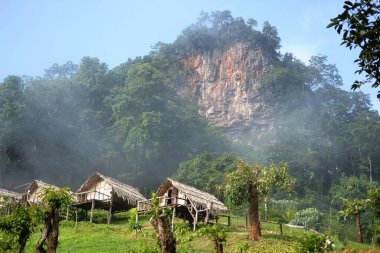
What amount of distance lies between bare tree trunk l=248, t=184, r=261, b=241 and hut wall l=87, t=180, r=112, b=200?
36.0 feet

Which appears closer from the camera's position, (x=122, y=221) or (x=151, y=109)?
(x=122, y=221)

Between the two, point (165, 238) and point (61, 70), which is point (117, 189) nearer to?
point (165, 238)

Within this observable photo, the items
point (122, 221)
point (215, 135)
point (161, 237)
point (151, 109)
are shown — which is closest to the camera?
point (161, 237)

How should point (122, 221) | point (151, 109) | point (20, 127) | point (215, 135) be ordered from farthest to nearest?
1. point (215, 135)
2. point (151, 109)
3. point (20, 127)
4. point (122, 221)

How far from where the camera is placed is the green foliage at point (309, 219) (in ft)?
99.1

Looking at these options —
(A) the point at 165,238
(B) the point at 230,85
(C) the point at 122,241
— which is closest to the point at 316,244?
(A) the point at 165,238

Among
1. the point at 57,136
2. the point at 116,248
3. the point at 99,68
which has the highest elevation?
the point at 99,68

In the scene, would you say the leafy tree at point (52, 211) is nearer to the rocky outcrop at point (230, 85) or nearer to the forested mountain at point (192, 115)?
the forested mountain at point (192, 115)

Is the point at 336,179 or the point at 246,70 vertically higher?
the point at 246,70

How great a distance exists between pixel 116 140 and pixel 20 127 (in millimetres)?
9259

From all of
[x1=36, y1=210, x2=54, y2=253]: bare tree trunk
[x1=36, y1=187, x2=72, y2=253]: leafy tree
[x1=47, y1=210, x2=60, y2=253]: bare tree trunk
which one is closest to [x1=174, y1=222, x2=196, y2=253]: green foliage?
[x1=47, y1=210, x2=60, y2=253]: bare tree trunk

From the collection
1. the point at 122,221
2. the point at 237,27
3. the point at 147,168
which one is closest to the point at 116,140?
the point at 147,168

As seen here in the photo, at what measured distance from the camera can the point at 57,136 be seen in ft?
148

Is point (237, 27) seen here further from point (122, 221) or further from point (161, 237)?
point (161, 237)
